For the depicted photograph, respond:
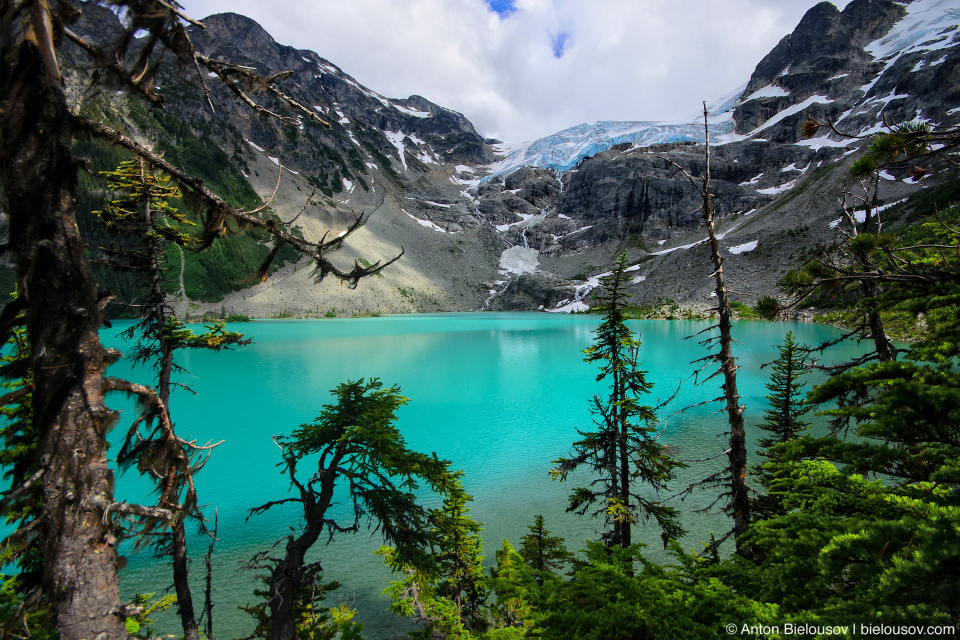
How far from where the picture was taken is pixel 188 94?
417 ft

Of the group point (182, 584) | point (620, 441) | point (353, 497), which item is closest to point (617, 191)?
point (620, 441)

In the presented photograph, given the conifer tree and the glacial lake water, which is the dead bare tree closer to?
the glacial lake water

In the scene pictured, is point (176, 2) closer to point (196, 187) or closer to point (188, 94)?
point (196, 187)

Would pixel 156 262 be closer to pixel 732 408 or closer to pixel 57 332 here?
pixel 57 332

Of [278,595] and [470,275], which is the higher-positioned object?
[470,275]

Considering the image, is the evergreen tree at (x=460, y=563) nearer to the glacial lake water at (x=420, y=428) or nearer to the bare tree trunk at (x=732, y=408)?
the glacial lake water at (x=420, y=428)

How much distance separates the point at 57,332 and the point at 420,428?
20120 millimetres

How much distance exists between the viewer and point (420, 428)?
2130 cm

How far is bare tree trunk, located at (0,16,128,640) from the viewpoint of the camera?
6.57 ft

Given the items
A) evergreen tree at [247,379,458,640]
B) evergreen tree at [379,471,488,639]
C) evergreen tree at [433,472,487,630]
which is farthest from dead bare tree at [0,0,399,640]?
evergreen tree at [433,472,487,630]

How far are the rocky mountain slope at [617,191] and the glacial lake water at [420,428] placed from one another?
55503mm

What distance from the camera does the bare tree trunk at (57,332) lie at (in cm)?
200

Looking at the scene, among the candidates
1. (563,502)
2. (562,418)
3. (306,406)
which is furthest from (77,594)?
(306,406)

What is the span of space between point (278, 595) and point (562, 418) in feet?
62.2
